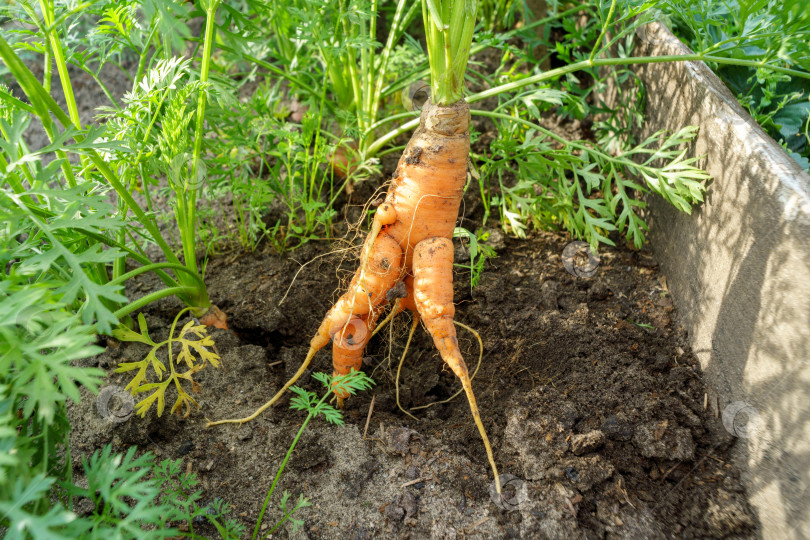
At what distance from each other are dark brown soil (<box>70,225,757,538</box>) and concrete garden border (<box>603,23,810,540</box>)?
9 centimetres

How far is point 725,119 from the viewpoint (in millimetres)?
1738

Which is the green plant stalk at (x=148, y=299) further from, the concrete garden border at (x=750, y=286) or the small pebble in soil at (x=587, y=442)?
the concrete garden border at (x=750, y=286)

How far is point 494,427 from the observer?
1.69m

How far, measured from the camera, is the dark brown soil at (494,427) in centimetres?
146

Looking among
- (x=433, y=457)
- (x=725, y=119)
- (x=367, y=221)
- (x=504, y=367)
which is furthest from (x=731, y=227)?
(x=367, y=221)

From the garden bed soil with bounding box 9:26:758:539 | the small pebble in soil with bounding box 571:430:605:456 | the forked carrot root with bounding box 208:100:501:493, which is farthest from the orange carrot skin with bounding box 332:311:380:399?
the small pebble in soil with bounding box 571:430:605:456

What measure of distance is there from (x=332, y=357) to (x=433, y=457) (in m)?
0.57

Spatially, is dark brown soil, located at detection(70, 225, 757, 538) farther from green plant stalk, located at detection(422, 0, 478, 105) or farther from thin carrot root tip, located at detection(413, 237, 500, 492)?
green plant stalk, located at detection(422, 0, 478, 105)

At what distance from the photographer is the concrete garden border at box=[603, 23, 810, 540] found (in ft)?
4.39

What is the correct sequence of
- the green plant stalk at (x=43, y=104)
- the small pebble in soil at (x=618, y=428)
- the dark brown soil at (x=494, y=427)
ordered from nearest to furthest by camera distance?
1. the green plant stalk at (x=43, y=104)
2. the dark brown soil at (x=494, y=427)
3. the small pebble in soil at (x=618, y=428)

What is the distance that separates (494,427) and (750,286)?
819 mm

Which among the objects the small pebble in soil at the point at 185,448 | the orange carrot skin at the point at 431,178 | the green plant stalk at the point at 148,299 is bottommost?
the small pebble in soil at the point at 185,448

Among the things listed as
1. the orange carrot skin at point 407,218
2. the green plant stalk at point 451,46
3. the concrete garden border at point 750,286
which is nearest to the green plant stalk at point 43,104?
the orange carrot skin at point 407,218

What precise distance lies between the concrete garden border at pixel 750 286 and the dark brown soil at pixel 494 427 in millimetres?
88
